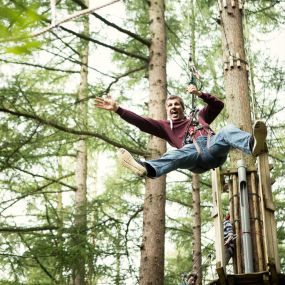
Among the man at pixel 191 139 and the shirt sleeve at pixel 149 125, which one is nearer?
the man at pixel 191 139

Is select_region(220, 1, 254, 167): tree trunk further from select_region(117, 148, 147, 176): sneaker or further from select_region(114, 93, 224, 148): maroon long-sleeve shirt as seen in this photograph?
select_region(117, 148, 147, 176): sneaker

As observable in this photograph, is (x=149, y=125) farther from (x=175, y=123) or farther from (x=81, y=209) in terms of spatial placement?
(x=81, y=209)

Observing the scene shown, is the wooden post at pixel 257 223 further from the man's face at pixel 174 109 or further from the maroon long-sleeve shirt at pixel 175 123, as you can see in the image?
the man's face at pixel 174 109

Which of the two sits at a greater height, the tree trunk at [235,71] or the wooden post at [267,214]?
the tree trunk at [235,71]

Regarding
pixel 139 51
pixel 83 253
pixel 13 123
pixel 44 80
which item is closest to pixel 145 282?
pixel 83 253

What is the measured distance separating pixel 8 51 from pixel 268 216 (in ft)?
10.4

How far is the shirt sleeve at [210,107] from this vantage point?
14.9 feet

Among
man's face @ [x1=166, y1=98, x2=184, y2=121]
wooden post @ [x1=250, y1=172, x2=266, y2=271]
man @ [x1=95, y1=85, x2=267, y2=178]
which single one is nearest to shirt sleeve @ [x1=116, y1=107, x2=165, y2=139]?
man @ [x1=95, y1=85, x2=267, y2=178]

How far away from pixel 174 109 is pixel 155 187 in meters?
2.29

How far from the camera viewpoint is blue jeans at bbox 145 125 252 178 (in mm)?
4180

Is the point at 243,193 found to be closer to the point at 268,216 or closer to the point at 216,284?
the point at 268,216

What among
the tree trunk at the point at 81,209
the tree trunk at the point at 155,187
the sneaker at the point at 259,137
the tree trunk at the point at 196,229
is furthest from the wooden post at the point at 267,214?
the tree trunk at the point at 196,229

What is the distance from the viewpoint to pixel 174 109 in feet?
15.6

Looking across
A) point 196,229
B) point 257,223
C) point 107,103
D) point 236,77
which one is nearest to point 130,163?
point 107,103
